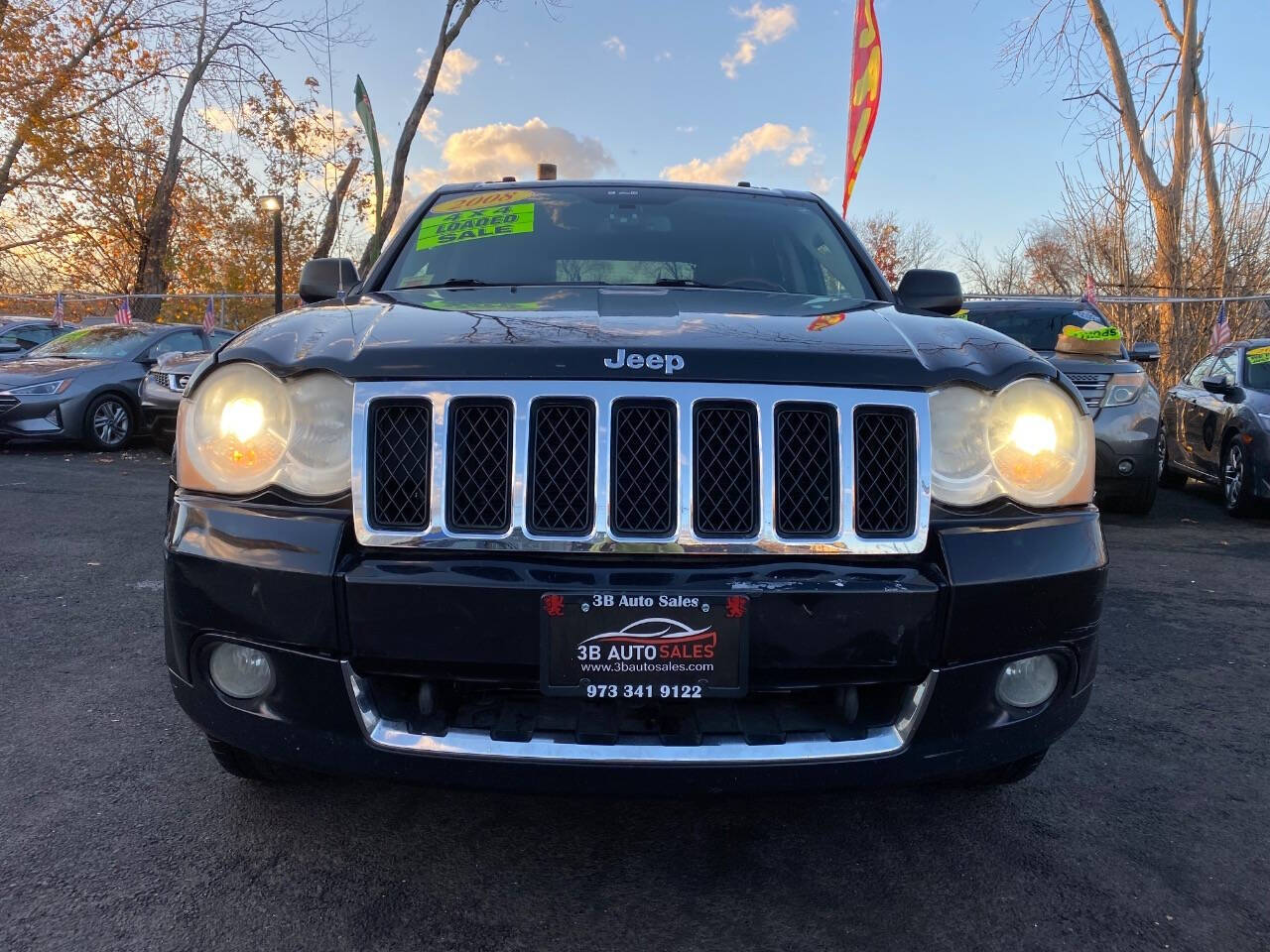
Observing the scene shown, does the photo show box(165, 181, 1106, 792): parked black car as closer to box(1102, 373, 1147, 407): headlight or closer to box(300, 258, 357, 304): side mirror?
box(300, 258, 357, 304): side mirror

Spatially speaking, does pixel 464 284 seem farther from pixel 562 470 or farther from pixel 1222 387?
pixel 1222 387

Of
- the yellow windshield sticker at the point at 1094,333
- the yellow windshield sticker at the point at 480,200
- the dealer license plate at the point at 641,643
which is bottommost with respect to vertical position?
the dealer license plate at the point at 641,643

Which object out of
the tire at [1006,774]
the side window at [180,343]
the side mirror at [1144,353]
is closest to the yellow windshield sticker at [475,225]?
the tire at [1006,774]

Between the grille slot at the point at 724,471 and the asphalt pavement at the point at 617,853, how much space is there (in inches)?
32.3

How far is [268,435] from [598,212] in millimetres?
1778

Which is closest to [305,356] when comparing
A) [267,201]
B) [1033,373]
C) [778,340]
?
[778,340]

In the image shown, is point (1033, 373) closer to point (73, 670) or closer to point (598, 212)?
point (598, 212)

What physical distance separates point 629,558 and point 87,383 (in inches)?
421

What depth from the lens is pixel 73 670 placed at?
3.31 meters

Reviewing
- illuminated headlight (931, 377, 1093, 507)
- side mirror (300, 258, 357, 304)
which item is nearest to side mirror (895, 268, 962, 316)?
illuminated headlight (931, 377, 1093, 507)

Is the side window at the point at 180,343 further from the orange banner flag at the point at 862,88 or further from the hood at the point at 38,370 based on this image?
the orange banner flag at the point at 862,88

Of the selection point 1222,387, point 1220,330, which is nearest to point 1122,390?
point 1222,387

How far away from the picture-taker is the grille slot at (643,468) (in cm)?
179

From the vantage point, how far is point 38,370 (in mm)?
10391
